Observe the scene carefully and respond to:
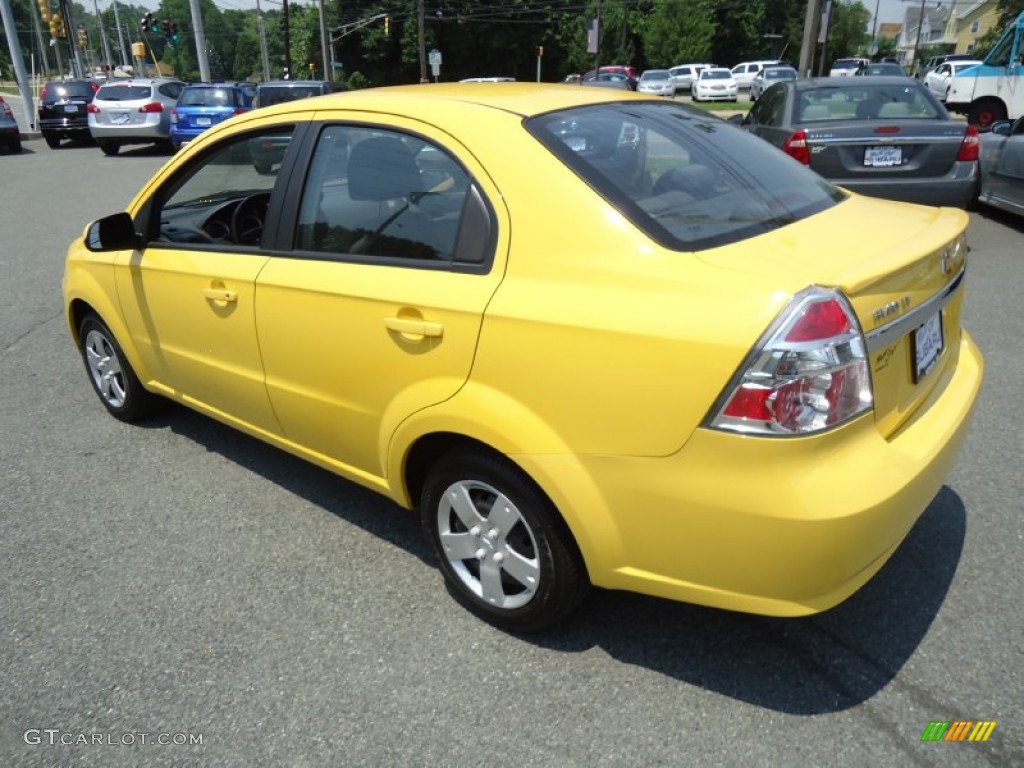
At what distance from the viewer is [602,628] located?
2676 millimetres

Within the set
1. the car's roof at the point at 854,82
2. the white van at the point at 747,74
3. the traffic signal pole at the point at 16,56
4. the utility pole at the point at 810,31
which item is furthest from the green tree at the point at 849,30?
the car's roof at the point at 854,82

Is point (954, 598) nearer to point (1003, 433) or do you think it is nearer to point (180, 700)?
point (1003, 433)

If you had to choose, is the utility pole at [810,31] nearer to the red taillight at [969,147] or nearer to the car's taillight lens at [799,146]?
the red taillight at [969,147]

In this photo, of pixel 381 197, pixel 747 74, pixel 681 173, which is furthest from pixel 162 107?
pixel 747 74

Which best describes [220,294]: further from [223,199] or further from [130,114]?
[130,114]

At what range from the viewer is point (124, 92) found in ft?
63.6

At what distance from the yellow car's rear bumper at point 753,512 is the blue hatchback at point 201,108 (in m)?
17.7

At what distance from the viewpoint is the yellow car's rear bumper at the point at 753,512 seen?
6.42 feet

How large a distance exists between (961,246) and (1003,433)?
1656mm

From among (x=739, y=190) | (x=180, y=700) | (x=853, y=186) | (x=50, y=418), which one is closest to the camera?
(x=180, y=700)

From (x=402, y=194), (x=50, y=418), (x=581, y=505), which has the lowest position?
(x=50, y=418)

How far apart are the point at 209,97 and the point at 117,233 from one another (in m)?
16.3

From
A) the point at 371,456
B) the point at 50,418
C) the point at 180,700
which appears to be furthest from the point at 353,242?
the point at 50,418

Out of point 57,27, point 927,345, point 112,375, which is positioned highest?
point 57,27
